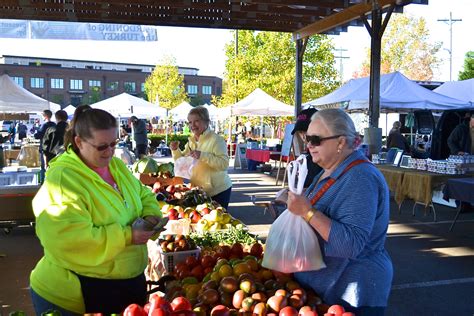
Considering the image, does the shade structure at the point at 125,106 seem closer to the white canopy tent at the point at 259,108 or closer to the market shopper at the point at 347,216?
the white canopy tent at the point at 259,108

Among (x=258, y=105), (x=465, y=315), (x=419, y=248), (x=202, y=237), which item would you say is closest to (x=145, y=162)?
(x=202, y=237)

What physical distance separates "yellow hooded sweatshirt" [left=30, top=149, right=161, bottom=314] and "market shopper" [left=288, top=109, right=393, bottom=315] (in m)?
0.82

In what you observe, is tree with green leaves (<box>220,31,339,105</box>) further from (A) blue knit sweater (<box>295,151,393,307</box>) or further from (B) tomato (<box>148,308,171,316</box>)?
(B) tomato (<box>148,308,171,316</box>)

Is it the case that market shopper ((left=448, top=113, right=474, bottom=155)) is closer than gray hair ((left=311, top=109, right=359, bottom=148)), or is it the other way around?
gray hair ((left=311, top=109, right=359, bottom=148))

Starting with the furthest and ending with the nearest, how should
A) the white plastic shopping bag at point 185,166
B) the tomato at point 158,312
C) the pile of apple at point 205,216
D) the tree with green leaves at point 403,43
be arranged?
the tree with green leaves at point 403,43 < the white plastic shopping bag at point 185,166 < the pile of apple at point 205,216 < the tomato at point 158,312

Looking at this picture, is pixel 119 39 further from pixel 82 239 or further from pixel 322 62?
pixel 322 62

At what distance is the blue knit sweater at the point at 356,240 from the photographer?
2.17m

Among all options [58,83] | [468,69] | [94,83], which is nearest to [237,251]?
[468,69]

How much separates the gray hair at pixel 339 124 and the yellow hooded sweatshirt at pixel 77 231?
1043 millimetres

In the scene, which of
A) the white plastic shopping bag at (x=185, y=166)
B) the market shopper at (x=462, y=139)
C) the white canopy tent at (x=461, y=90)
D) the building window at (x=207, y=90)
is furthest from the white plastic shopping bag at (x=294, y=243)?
the building window at (x=207, y=90)

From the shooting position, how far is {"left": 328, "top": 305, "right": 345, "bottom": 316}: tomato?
2.17m

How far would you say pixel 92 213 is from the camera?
226cm

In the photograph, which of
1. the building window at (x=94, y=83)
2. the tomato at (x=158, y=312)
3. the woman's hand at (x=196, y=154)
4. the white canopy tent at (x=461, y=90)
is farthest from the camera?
the building window at (x=94, y=83)

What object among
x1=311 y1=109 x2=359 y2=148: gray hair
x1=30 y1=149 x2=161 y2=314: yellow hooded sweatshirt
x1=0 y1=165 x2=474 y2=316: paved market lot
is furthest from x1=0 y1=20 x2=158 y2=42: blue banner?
x1=311 y1=109 x2=359 y2=148: gray hair
